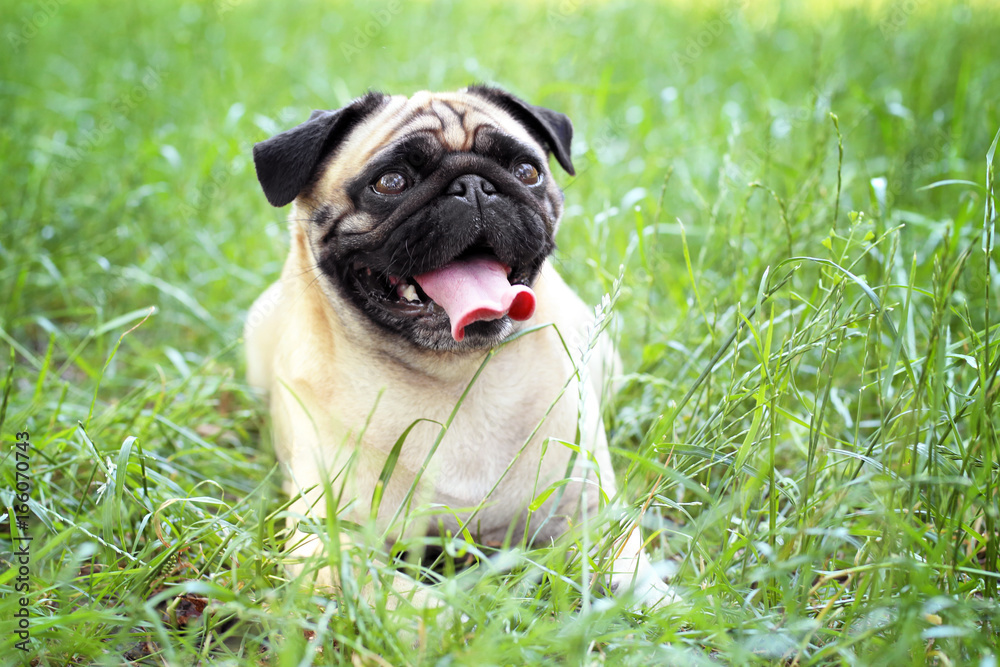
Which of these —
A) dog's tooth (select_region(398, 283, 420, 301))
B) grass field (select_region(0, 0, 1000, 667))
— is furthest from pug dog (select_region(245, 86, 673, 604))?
grass field (select_region(0, 0, 1000, 667))

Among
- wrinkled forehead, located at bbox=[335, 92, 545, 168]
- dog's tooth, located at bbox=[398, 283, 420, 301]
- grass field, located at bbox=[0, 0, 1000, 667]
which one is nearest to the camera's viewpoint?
grass field, located at bbox=[0, 0, 1000, 667]

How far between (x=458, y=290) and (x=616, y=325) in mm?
1046

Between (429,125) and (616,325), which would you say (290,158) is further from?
(616,325)

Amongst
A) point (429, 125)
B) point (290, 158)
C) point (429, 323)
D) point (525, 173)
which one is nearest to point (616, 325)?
point (525, 173)

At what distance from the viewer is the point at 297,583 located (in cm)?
183

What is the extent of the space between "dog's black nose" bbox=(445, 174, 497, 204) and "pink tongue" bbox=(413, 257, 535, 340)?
0.23 metres

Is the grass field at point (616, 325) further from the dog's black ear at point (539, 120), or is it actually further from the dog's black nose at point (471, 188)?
the dog's black nose at point (471, 188)

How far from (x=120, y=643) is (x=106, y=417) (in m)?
1.32

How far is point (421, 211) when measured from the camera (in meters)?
2.68

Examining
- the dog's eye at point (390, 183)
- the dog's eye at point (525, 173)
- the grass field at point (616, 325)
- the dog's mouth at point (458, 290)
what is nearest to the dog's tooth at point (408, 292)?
the dog's mouth at point (458, 290)

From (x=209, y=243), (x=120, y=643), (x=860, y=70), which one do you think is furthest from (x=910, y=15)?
(x=120, y=643)

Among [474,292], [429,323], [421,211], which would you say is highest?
[421,211]

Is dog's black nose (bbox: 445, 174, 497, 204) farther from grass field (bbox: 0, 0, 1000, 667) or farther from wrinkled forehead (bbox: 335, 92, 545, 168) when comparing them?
grass field (bbox: 0, 0, 1000, 667)

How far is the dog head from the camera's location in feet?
8.65
